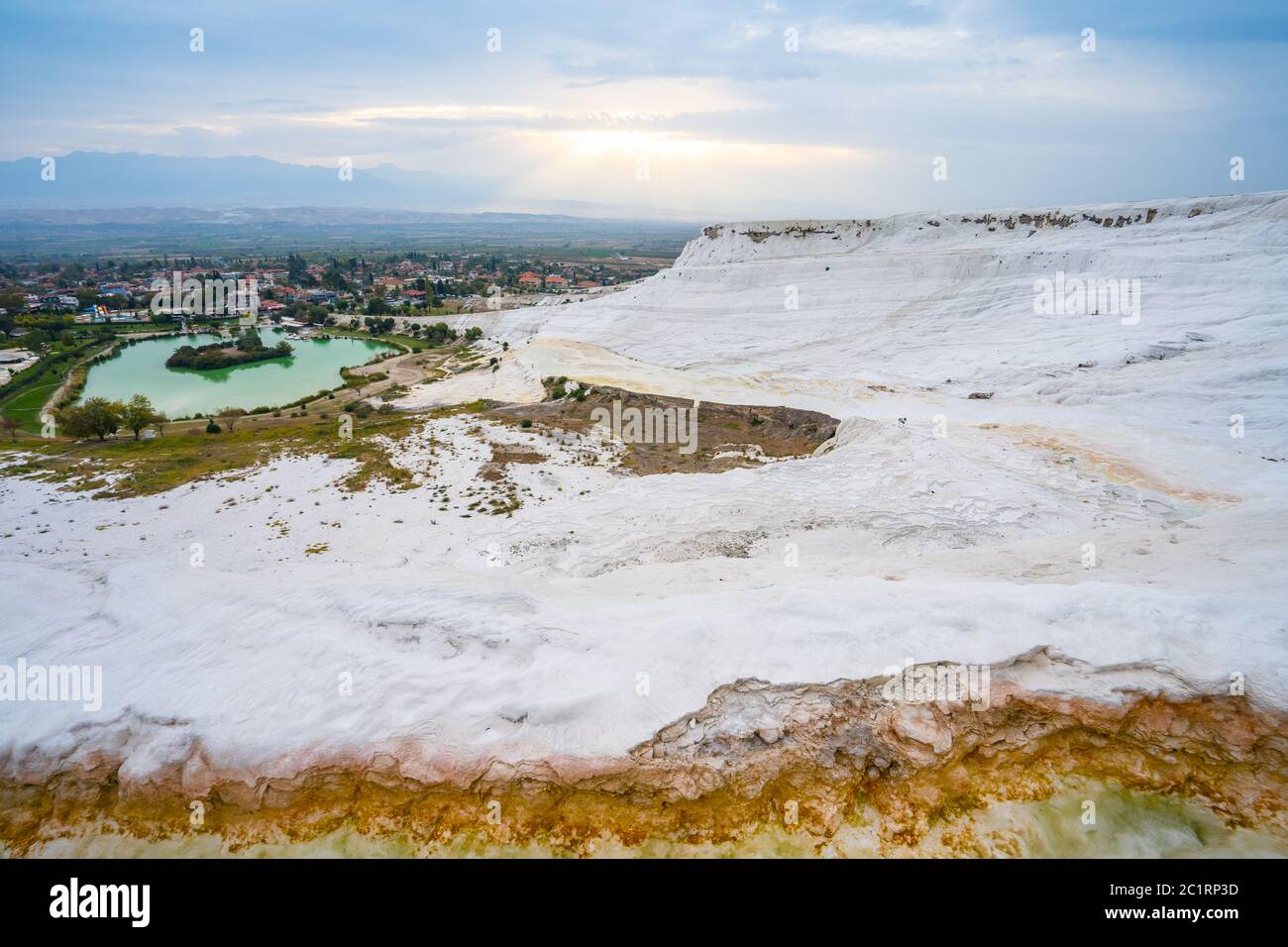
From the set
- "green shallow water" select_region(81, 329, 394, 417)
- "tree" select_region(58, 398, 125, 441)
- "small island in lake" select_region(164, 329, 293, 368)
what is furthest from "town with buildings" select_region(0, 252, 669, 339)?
"tree" select_region(58, 398, 125, 441)

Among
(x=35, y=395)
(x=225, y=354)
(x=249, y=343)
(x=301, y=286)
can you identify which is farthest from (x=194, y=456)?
(x=301, y=286)

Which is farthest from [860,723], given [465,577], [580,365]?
[580,365]

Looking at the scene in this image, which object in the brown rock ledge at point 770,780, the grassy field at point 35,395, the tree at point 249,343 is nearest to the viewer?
the brown rock ledge at point 770,780

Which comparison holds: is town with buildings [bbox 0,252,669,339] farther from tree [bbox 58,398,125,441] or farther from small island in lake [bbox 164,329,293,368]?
tree [bbox 58,398,125,441]

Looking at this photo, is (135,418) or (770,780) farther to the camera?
(135,418)

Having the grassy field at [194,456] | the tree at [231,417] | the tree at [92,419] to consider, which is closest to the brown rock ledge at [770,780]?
the grassy field at [194,456]

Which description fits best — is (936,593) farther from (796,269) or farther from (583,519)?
(796,269)

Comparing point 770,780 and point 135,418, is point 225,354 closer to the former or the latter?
point 135,418

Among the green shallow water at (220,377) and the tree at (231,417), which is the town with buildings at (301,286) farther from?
the tree at (231,417)
